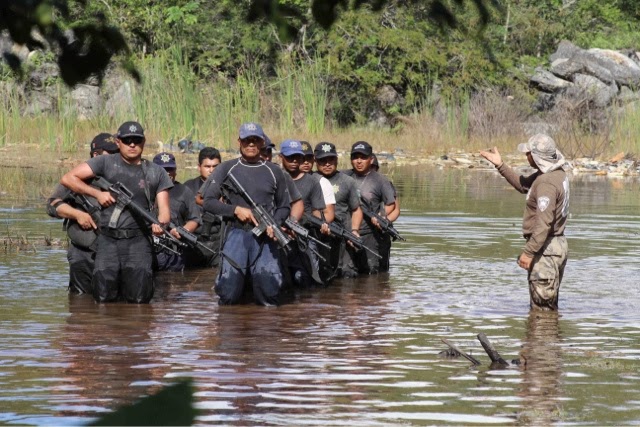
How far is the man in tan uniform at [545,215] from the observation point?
38.5ft

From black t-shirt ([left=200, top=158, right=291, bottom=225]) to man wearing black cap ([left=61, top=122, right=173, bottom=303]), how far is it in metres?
0.42

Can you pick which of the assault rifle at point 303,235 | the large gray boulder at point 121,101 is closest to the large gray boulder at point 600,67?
the large gray boulder at point 121,101

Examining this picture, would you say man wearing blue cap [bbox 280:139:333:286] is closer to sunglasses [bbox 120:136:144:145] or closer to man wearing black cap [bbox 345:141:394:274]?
man wearing black cap [bbox 345:141:394:274]

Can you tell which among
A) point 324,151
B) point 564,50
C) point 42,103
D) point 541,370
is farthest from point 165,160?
point 564,50

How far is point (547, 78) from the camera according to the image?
4378 cm

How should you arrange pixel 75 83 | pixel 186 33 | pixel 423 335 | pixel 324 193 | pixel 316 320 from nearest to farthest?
pixel 75 83 < pixel 423 335 < pixel 316 320 < pixel 324 193 < pixel 186 33

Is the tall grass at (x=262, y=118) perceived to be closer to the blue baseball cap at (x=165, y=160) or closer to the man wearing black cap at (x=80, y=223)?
the blue baseball cap at (x=165, y=160)

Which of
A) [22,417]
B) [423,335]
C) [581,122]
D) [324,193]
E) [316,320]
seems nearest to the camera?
[22,417]

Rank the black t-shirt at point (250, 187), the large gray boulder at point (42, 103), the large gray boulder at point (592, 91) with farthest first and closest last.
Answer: the large gray boulder at point (592, 91), the large gray boulder at point (42, 103), the black t-shirt at point (250, 187)

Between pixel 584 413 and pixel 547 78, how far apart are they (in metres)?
36.6

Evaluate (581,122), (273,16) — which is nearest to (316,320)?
(273,16)

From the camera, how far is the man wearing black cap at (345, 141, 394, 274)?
1548 centimetres

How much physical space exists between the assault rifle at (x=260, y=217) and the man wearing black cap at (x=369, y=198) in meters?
3.18

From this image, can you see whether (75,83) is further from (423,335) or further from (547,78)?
(547,78)
